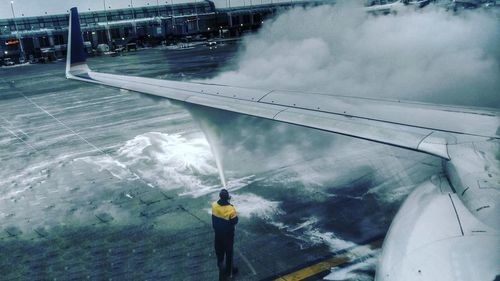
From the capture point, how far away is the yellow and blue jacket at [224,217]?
7031 millimetres

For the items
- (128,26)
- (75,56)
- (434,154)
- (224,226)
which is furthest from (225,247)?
Result: (128,26)

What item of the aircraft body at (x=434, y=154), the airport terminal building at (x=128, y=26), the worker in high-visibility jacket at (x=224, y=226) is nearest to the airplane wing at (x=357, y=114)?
the aircraft body at (x=434, y=154)

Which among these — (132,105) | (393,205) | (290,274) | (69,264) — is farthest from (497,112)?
(132,105)

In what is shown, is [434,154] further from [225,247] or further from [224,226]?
[225,247]

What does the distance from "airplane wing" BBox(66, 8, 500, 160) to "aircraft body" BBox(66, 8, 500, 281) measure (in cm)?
1

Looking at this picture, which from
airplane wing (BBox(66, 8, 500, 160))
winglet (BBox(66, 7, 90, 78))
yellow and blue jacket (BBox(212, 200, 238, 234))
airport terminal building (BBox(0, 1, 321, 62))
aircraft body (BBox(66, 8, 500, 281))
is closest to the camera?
aircraft body (BBox(66, 8, 500, 281))

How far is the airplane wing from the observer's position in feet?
19.1

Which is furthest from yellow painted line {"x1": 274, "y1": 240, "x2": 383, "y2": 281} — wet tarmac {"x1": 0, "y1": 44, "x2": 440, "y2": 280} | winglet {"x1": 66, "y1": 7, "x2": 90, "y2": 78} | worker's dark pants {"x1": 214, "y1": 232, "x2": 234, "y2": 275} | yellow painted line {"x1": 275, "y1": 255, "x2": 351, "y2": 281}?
winglet {"x1": 66, "y1": 7, "x2": 90, "y2": 78}

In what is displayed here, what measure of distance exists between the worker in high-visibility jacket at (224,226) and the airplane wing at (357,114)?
182cm

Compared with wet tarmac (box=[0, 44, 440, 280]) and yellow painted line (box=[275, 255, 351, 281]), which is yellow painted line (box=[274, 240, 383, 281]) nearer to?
yellow painted line (box=[275, 255, 351, 281])

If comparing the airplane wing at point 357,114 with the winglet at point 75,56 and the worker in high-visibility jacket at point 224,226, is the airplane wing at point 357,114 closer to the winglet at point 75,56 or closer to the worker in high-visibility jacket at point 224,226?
the worker in high-visibility jacket at point 224,226

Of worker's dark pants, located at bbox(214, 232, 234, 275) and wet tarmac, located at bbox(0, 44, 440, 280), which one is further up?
worker's dark pants, located at bbox(214, 232, 234, 275)

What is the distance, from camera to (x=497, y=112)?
21.2 ft

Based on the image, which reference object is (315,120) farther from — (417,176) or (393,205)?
A: (417,176)
